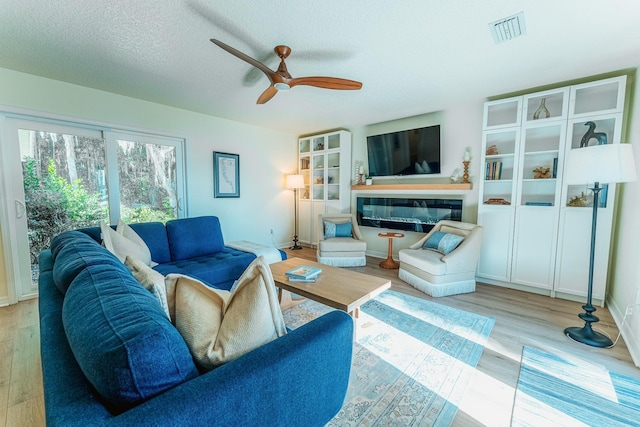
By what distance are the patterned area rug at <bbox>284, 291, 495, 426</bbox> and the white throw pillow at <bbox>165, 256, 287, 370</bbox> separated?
908mm

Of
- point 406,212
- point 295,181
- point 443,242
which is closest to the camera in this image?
point 443,242

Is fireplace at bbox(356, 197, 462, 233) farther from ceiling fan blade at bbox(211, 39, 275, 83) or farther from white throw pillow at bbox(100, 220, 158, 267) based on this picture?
white throw pillow at bbox(100, 220, 158, 267)

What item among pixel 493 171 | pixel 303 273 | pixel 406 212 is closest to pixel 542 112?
pixel 493 171

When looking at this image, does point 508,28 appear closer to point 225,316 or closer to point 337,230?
point 225,316

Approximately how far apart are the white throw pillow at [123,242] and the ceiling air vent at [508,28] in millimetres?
3195

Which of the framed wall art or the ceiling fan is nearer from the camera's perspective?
the ceiling fan

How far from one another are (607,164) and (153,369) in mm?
2842

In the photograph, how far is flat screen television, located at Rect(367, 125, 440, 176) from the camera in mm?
3816

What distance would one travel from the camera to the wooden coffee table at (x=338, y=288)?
5.78 feet

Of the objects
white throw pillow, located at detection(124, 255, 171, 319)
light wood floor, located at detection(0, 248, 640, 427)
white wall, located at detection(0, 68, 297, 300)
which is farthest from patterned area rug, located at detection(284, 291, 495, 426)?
white wall, located at detection(0, 68, 297, 300)

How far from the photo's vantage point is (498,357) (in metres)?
1.85

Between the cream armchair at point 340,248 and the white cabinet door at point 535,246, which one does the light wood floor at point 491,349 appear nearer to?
the white cabinet door at point 535,246

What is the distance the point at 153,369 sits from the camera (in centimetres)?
60

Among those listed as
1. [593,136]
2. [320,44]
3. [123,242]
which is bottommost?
[123,242]
